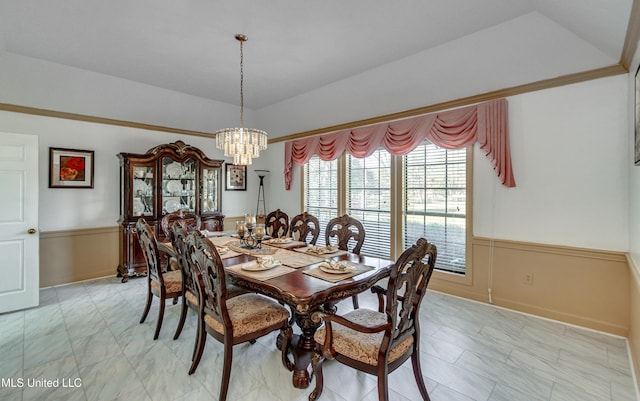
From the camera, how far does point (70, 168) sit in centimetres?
399

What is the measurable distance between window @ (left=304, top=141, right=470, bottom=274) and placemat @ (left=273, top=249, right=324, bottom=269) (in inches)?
74.6

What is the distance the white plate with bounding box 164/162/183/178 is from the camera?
4.57m

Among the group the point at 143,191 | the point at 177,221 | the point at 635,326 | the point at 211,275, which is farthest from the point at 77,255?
the point at 635,326

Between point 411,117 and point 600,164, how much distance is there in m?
1.96

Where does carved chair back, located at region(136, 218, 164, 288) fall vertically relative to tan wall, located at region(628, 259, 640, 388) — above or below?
above

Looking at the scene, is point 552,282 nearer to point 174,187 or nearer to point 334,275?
point 334,275

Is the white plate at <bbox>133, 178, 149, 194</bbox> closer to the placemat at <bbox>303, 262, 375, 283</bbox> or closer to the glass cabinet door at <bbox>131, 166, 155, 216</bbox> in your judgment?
the glass cabinet door at <bbox>131, 166, 155, 216</bbox>

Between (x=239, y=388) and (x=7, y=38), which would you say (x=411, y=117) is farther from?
(x=7, y=38)

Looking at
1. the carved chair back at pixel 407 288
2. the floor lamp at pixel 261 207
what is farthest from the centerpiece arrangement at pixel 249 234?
the floor lamp at pixel 261 207

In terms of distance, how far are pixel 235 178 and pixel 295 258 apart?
12.4 feet

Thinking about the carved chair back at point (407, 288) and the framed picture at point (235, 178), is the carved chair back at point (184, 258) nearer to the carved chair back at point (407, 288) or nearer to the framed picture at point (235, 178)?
the carved chair back at point (407, 288)

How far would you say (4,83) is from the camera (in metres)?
3.48

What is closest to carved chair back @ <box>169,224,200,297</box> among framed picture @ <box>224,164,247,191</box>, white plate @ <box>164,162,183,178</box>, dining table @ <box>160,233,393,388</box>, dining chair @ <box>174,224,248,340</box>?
dining chair @ <box>174,224,248,340</box>

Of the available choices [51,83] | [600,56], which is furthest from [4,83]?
[600,56]
